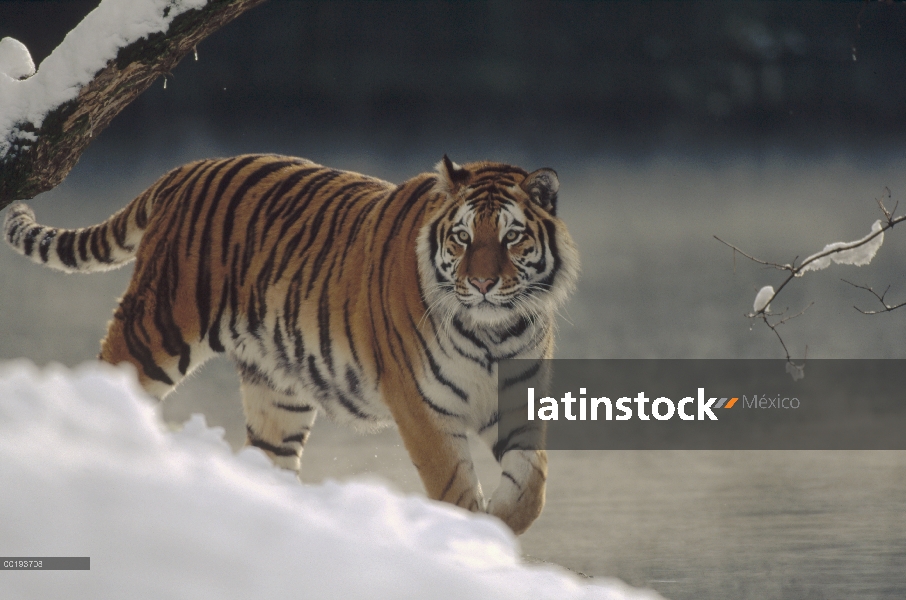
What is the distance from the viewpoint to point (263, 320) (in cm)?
396

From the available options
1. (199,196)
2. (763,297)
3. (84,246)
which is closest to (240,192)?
(199,196)

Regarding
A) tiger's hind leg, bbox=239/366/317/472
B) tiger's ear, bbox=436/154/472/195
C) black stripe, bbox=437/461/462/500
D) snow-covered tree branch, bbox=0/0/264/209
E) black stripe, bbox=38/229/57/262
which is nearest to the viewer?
snow-covered tree branch, bbox=0/0/264/209

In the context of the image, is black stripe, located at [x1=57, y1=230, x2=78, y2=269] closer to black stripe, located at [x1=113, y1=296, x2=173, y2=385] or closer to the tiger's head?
black stripe, located at [x1=113, y1=296, x2=173, y2=385]

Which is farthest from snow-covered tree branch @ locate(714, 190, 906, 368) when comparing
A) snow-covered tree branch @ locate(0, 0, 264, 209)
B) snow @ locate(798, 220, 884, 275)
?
snow-covered tree branch @ locate(0, 0, 264, 209)

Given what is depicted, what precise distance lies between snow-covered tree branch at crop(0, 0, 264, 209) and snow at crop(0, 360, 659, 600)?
1386 millimetres

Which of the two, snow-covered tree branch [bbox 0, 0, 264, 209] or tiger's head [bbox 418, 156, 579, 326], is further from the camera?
tiger's head [bbox 418, 156, 579, 326]

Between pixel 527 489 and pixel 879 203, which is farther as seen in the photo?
pixel 527 489

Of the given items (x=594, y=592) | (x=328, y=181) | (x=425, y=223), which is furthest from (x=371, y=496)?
(x=328, y=181)

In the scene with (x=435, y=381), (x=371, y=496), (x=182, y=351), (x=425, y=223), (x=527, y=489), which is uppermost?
(x=425, y=223)

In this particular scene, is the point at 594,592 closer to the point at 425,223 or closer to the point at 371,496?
the point at 371,496

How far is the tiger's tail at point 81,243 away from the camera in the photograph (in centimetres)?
419

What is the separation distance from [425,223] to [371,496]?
181cm

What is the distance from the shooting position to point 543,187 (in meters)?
3.59

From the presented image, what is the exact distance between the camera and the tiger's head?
3.46 m
